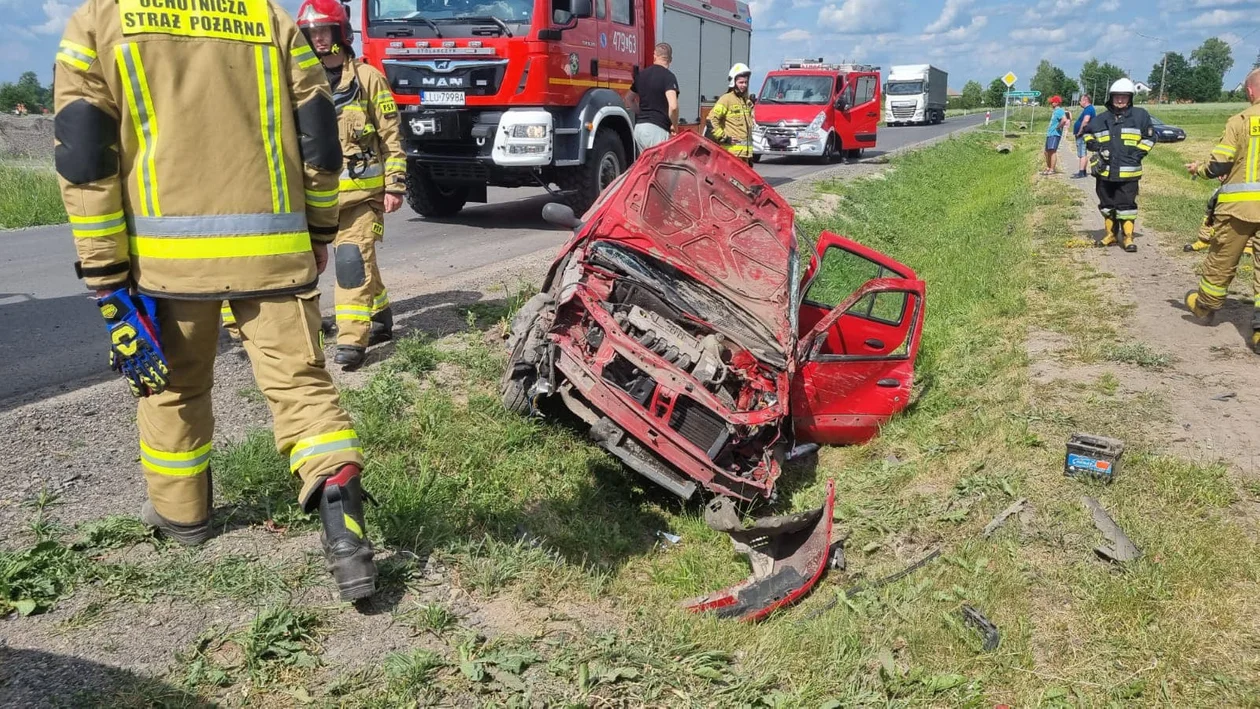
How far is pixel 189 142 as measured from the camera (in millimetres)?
2572

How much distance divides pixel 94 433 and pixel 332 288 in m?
2.89

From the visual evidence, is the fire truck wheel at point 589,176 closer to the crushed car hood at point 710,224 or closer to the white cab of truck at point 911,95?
the crushed car hood at point 710,224

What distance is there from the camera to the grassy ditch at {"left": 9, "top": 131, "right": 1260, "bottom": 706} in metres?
2.74

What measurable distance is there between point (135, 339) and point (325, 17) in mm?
2617

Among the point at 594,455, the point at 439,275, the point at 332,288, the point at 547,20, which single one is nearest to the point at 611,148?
the point at 547,20

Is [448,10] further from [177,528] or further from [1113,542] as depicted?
[1113,542]

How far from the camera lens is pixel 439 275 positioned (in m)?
7.52

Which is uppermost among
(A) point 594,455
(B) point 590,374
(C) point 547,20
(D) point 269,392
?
(C) point 547,20

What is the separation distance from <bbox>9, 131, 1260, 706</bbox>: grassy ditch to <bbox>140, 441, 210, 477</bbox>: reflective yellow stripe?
0.34 metres

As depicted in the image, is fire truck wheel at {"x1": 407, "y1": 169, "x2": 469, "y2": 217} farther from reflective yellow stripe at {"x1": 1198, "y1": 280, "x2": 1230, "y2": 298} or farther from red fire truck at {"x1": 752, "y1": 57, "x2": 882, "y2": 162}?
red fire truck at {"x1": 752, "y1": 57, "x2": 882, "y2": 162}

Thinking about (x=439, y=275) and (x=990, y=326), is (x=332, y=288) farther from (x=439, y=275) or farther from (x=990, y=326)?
(x=990, y=326)

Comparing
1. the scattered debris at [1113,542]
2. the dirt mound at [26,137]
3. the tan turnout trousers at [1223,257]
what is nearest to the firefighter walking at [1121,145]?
the tan turnout trousers at [1223,257]

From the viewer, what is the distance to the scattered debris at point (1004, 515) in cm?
416

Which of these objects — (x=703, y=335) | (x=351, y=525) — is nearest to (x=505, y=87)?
(x=703, y=335)
